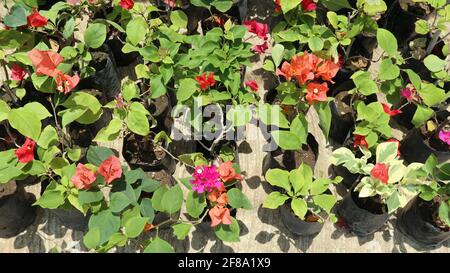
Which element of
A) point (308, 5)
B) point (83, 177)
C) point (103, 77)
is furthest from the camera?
point (103, 77)

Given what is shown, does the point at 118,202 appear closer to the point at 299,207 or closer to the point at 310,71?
the point at 299,207

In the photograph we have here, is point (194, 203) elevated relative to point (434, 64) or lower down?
lower down

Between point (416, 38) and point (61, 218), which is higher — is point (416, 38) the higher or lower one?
the higher one

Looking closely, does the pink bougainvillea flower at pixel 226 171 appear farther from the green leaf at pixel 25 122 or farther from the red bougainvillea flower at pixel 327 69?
the green leaf at pixel 25 122

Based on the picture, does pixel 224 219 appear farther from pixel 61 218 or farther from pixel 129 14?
pixel 129 14

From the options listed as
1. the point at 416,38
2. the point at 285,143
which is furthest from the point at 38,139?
the point at 416,38

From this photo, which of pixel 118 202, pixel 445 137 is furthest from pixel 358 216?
pixel 118 202

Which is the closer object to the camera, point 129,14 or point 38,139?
point 38,139

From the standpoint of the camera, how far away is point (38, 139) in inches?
62.1

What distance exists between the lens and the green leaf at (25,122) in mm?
1496

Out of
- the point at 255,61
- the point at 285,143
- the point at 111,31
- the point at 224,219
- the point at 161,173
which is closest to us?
the point at 224,219

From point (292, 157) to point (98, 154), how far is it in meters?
0.88

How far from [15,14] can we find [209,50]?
2.46ft

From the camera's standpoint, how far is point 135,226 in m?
1.45
